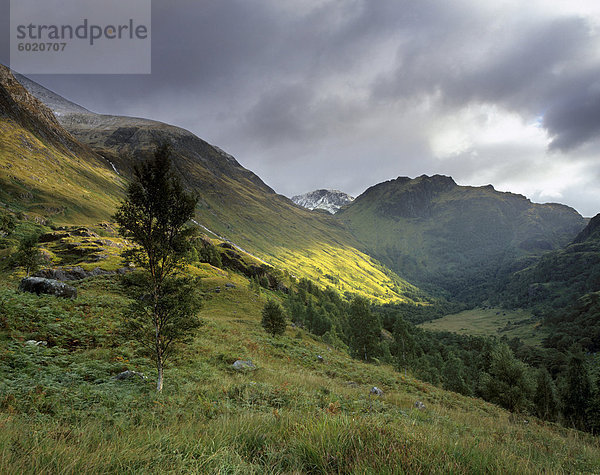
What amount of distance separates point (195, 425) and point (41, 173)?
619ft

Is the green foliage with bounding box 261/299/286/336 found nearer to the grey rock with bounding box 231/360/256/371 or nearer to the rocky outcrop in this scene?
the grey rock with bounding box 231/360/256/371

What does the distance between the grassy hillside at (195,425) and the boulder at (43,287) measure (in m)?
2.72

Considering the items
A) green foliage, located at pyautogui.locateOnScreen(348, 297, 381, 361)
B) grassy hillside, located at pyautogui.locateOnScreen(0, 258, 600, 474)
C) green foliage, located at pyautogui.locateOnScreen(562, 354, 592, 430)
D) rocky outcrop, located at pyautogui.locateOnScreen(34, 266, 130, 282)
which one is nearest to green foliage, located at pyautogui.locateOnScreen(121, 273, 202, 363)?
grassy hillside, located at pyautogui.locateOnScreen(0, 258, 600, 474)

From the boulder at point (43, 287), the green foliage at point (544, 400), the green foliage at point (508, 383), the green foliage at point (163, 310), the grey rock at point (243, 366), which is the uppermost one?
the green foliage at point (163, 310)

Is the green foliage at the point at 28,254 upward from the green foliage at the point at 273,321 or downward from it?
upward

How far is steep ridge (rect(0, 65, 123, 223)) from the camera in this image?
4094 inches

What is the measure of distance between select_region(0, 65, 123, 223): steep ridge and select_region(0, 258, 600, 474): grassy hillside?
111942 mm

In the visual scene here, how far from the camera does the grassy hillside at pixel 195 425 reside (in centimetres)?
287

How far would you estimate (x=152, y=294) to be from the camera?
31.5ft

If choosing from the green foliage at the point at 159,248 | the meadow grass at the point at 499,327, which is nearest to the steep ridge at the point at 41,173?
the green foliage at the point at 159,248

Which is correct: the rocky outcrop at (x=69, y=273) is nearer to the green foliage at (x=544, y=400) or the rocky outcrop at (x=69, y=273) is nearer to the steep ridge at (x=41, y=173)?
the green foliage at (x=544, y=400)

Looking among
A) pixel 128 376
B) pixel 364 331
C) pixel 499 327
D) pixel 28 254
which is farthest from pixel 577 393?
pixel 499 327

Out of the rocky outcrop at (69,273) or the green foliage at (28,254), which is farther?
the rocky outcrop at (69,273)

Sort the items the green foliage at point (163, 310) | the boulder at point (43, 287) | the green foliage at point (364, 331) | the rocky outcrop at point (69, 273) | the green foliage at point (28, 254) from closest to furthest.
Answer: the green foliage at point (163, 310) → the boulder at point (43, 287) → the green foliage at point (28, 254) → the rocky outcrop at point (69, 273) → the green foliage at point (364, 331)
